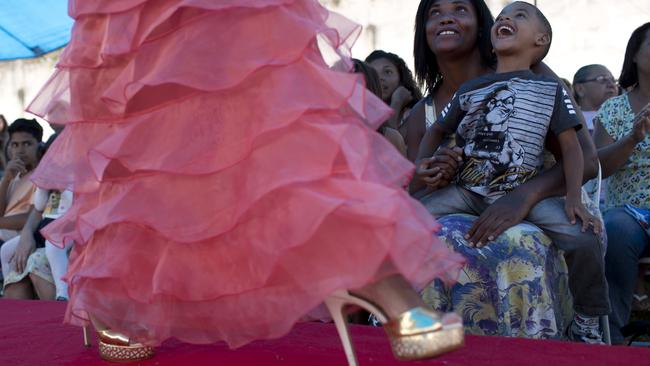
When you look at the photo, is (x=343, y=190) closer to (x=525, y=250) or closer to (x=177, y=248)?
(x=177, y=248)

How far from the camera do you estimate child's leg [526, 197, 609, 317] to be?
226 cm

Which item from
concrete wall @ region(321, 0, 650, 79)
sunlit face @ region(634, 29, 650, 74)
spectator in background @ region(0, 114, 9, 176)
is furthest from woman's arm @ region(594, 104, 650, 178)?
spectator in background @ region(0, 114, 9, 176)

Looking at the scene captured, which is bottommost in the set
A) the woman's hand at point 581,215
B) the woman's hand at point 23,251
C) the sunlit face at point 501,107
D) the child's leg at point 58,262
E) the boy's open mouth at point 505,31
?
the woman's hand at point 23,251

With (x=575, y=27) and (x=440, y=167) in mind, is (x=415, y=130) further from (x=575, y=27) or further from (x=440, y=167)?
(x=575, y=27)

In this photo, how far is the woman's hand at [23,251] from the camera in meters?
4.14

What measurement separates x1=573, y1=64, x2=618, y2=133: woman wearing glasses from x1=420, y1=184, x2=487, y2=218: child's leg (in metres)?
2.27

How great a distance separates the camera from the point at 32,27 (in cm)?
668

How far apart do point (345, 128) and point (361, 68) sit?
1.84m

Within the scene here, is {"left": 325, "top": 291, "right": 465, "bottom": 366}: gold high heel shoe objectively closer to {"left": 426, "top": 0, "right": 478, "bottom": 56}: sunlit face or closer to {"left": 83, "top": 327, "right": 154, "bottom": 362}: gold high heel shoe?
{"left": 83, "top": 327, "right": 154, "bottom": 362}: gold high heel shoe

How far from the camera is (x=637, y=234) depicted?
274 centimetres

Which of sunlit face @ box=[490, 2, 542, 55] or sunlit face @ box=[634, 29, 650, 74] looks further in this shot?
sunlit face @ box=[634, 29, 650, 74]

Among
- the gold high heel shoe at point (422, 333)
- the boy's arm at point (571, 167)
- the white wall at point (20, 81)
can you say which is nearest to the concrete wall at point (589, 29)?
the boy's arm at point (571, 167)

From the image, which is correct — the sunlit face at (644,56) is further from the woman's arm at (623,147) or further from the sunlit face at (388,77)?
the sunlit face at (388,77)

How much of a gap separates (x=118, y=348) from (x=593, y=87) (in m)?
3.48
